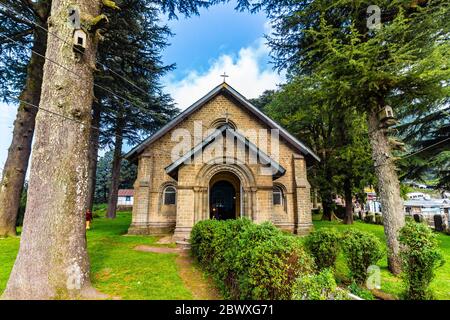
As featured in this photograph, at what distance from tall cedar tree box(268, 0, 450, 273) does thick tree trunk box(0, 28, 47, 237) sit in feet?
44.2

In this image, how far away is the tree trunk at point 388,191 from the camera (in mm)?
7906

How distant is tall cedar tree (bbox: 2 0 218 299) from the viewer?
4543 millimetres

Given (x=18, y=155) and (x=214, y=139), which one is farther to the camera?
(x=214, y=139)

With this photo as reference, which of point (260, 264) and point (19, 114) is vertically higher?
point (19, 114)

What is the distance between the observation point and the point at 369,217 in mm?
25938

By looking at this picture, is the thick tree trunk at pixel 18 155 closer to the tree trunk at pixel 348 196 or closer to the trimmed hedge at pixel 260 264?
the trimmed hedge at pixel 260 264

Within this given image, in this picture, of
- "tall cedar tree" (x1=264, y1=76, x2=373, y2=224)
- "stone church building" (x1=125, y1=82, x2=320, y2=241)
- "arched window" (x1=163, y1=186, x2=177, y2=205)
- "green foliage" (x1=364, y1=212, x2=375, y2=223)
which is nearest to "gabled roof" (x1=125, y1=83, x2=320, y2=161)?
"stone church building" (x1=125, y1=82, x2=320, y2=241)

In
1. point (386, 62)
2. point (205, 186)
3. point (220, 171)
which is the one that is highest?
point (386, 62)

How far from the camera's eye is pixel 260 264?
3.98 m

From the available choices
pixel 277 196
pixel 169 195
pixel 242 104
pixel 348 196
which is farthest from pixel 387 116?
pixel 348 196

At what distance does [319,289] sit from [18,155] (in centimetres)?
1530

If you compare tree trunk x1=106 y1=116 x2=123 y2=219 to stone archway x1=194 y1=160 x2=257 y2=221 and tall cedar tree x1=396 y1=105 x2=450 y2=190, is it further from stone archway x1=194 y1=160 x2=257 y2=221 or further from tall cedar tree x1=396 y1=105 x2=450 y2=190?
tall cedar tree x1=396 y1=105 x2=450 y2=190

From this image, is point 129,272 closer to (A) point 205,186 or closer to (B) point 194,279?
(B) point 194,279

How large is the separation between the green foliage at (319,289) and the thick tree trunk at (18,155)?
48.5 ft
